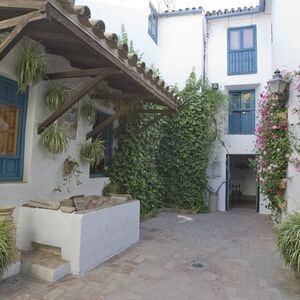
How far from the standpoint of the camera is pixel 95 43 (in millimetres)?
3666

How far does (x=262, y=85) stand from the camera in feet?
32.8

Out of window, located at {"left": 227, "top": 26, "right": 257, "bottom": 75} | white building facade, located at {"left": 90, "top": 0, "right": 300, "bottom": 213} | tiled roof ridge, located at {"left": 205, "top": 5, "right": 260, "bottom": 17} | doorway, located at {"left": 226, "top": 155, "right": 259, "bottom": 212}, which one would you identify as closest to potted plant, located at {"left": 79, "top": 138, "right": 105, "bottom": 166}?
white building facade, located at {"left": 90, "top": 0, "right": 300, "bottom": 213}

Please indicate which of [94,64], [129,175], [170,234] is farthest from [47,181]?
[170,234]

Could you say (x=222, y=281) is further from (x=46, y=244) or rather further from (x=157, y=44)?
(x=157, y=44)

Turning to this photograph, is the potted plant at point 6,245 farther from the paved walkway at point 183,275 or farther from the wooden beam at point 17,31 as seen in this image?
the wooden beam at point 17,31

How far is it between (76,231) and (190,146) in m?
6.32

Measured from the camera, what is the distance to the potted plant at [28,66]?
4.11 meters

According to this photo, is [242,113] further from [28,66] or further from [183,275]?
[28,66]

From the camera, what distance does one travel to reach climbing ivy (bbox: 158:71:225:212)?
9656 mm

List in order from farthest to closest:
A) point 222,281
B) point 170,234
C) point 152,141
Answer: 1. point 152,141
2. point 170,234
3. point 222,281

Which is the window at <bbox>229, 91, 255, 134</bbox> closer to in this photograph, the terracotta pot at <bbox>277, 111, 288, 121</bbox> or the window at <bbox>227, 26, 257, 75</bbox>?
the window at <bbox>227, 26, 257, 75</bbox>

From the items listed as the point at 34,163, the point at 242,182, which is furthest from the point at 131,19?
the point at 242,182

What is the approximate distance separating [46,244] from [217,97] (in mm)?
7623

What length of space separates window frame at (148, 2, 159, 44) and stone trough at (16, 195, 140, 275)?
732 centimetres
